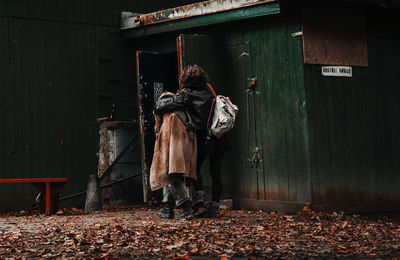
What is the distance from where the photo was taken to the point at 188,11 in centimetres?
1004

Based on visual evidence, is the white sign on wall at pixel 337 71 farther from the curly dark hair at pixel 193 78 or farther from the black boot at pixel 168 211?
the black boot at pixel 168 211

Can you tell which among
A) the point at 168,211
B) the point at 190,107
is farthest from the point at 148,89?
the point at 168,211

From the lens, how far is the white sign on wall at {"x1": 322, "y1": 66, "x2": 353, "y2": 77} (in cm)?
889

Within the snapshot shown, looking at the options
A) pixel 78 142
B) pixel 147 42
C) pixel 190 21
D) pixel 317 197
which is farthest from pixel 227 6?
pixel 78 142

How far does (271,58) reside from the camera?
30.2 feet

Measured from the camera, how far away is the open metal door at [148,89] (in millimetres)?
10109

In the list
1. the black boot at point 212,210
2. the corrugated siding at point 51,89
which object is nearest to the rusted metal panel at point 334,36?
the black boot at point 212,210

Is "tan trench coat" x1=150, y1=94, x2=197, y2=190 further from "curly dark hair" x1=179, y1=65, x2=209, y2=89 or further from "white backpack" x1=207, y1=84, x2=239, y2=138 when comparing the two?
"curly dark hair" x1=179, y1=65, x2=209, y2=89

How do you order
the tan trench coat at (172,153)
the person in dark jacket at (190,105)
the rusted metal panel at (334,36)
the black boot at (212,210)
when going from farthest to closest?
the rusted metal panel at (334,36)
the black boot at (212,210)
the person in dark jacket at (190,105)
the tan trench coat at (172,153)

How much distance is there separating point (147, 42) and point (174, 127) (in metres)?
4.04

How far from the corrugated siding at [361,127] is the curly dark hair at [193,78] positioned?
174cm

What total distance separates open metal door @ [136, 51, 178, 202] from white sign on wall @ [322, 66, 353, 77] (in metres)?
2.97

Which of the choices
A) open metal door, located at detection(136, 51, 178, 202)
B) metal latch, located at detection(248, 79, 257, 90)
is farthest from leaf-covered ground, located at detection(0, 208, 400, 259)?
metal latch, located at detection(248, 79, 257, 90)

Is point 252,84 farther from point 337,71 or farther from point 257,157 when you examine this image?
point 337,71
